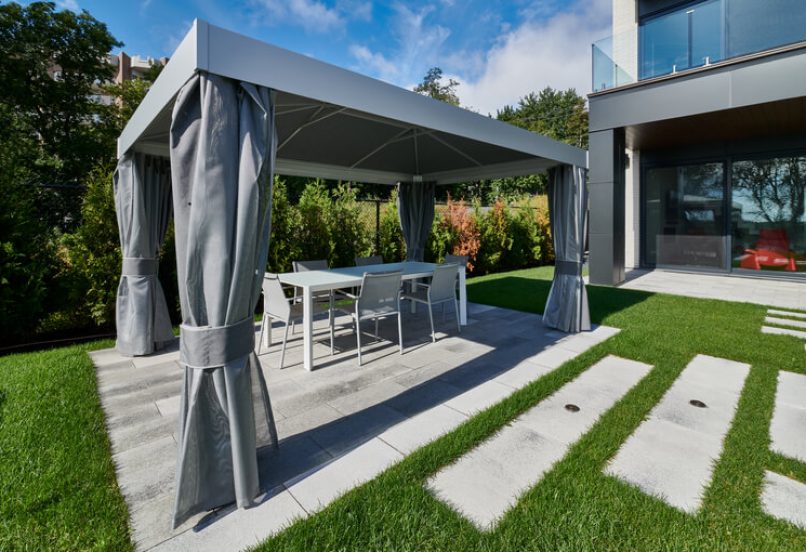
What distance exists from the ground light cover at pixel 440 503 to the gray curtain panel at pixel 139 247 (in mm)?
713

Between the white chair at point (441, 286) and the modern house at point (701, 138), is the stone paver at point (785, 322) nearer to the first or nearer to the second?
the modern house at point (701, 138)

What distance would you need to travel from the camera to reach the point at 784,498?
76.9 inches

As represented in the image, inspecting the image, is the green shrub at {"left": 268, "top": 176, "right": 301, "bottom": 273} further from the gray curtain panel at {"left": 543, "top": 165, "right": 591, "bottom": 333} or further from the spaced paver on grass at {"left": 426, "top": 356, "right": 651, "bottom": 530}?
the spaced paver on grass at {"left": 426, "top": 356, "right": 651, "bottom": 530}

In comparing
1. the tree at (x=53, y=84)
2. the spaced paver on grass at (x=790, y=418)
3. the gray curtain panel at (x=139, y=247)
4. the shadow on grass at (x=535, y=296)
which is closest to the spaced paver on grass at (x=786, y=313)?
the shadow on grass at (x=535, y=296)

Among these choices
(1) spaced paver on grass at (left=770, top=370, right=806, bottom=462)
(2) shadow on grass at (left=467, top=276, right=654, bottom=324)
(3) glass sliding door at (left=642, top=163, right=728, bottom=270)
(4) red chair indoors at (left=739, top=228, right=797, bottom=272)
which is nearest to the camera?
(1) spaced paver on grass at (left=770, top=370, right=806, bottom=462)

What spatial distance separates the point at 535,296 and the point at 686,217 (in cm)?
553

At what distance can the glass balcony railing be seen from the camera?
646cm

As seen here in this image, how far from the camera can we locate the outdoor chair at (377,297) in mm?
3927

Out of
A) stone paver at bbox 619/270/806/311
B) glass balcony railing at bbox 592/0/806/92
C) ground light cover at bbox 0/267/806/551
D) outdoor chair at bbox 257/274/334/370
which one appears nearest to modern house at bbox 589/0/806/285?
glass balcony railing at bbox 592/0/806/92

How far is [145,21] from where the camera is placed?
17062 millimetres

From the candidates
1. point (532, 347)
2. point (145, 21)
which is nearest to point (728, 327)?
point (532, 347)

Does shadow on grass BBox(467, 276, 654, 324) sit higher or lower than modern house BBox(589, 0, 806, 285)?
lower

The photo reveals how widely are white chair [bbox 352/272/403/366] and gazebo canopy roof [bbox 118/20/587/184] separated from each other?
150 centimetres

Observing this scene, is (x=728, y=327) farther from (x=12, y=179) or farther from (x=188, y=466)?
(x=12, y=179)
